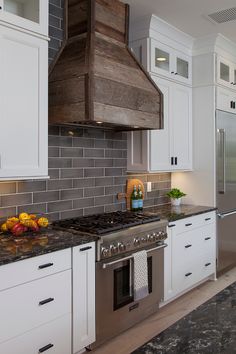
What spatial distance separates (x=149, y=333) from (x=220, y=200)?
6.43 feet

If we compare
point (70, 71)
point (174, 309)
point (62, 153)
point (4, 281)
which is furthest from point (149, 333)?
point (70, 71)

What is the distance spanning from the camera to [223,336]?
1.10 m

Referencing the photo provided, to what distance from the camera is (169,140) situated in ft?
13.1

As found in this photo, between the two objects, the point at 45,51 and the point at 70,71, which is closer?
the point at 45,51

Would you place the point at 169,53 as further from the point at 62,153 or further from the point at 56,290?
the point at 56,290

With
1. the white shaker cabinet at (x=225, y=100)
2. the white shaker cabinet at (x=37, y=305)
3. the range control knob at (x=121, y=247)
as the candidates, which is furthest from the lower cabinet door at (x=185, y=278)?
the white shaker cabinet at (x=225, y=100)

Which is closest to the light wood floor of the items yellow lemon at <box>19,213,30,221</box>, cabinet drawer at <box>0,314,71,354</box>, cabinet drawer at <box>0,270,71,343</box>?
cabinet drawer at <box>0,314,71,354</box>

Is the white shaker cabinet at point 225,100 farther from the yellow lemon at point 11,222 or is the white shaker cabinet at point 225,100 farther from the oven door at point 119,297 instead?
the yellow lemon at point 11,222

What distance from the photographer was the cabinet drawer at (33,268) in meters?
2.02

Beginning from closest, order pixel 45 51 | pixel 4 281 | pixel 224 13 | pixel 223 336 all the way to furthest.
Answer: pixel 223 336, pixel 4 281, pixel 45 51, pixel 224 13

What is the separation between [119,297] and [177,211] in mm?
1390

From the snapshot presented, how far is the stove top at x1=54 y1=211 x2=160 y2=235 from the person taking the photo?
275cm

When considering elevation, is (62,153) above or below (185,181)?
above

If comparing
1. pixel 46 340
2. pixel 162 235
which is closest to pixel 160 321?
pixel 162 235
